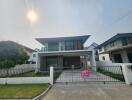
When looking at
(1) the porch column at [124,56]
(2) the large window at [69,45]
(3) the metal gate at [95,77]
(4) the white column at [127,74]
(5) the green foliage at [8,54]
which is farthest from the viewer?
(2) the large window at [69,45]

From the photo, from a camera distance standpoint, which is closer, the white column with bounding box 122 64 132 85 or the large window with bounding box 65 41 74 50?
the white column with bounding box 122 64 132 85

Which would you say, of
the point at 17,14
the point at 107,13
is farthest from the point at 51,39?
the point at 107,13

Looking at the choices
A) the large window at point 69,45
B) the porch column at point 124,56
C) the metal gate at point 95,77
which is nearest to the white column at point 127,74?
the metal gate at point 95,77

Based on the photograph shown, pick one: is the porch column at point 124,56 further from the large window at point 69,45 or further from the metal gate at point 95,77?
the large window at point 69,45

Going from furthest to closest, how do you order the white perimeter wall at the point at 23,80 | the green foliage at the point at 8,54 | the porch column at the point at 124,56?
the porch column at the point at 124,56 → the green foliage at the point at 8,54 → the white perimeter wall at the point at 23,80

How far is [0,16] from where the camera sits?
12.1 meters

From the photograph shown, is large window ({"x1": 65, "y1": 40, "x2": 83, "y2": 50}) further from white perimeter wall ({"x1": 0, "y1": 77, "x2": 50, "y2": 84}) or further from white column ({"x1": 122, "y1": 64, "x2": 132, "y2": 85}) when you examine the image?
white column ({"x1": 122, "y1": 64, "x2": 132, "y2": 85})

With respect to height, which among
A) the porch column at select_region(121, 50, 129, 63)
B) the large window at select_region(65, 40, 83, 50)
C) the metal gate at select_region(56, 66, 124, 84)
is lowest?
the metal gate at select_region(56, 66, 124, 84)

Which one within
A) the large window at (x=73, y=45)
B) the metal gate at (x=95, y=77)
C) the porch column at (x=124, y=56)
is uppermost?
the large window at (x=73, y=45)

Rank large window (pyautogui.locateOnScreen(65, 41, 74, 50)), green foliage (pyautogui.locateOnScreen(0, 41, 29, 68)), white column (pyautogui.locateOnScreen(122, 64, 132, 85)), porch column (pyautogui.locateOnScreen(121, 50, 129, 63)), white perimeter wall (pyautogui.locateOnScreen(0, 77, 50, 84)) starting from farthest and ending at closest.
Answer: large window (pyautogui.locateOnScreen(65, 41, 74, 50))
porch column (pyautogui.locateOnScreen(121, 50, 129, 63))
green foliage (pyautogui.locateOnScreen(0, 41, 29, 68))
white perimeter wall (pyautogui.locateOnScreen(0, 77, 50, 84))
white column (pyautogui.locateOnScreen(122, 64, 132, 85))

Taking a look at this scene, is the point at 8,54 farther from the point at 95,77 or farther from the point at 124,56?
the point at 124,56

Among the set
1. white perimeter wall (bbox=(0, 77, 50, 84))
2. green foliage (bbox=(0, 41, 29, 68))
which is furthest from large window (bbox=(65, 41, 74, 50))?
white perimeter wall (bbox=(0, 77, 50, 84))

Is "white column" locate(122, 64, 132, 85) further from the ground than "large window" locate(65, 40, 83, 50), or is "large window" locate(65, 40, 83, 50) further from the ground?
"large window" locate(65, 40, 83, 50)

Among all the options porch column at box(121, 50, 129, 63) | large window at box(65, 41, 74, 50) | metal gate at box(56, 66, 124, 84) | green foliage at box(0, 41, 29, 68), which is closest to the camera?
metal gate at box(56, 66, 124, 84)
